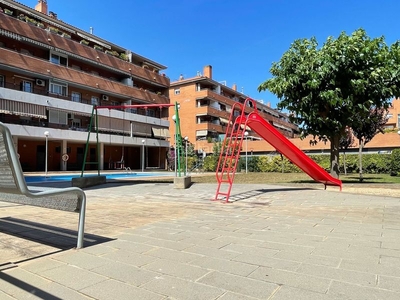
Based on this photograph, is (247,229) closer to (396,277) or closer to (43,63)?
(396,277)

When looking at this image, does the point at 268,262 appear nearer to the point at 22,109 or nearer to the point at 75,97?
the point at 22,109

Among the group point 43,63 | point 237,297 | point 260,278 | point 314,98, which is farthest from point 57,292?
point 43,63

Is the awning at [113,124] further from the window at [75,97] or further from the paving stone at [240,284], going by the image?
the paving stone at [240,284]

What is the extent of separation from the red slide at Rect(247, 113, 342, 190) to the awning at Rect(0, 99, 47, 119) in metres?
23.7

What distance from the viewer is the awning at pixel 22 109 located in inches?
1052

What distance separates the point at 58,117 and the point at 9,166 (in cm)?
3121

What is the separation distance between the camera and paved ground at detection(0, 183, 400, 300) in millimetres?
2641

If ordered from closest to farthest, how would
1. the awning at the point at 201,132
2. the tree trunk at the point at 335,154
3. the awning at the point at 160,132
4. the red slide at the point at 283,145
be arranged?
the red slide at the point at 283,145 < the tree trunk at the point at 335,154 < the awning at the point at 160,132 < the awning at the point at 201,132

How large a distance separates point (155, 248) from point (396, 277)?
249 cm

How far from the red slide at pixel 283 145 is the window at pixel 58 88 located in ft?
87.1

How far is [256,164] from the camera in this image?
3544cm

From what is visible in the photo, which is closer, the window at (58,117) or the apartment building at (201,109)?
the window at (58,117)

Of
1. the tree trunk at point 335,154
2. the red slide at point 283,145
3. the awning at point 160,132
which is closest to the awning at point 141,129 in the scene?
the awning at point 160,132

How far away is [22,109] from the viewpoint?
2803cm
